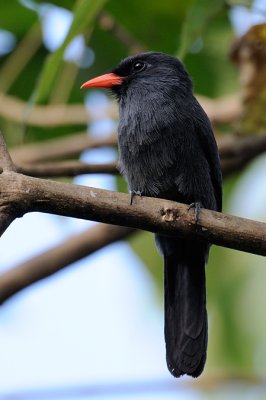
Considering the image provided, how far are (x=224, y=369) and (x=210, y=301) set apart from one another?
65cm

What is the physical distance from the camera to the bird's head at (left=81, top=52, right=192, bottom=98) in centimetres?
496

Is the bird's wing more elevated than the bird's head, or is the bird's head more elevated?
the bird's head

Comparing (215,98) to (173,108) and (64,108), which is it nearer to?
(64,108)

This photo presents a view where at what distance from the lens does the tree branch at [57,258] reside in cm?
470

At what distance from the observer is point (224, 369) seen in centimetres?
552

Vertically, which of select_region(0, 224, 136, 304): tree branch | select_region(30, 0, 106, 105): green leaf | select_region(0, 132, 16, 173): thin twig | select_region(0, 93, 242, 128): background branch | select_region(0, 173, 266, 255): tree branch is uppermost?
select_region(0, 93, 242, 128): background branch

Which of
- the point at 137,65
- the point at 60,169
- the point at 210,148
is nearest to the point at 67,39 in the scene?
the point at 60,169

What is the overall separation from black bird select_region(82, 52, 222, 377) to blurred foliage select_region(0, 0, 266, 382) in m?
0.96

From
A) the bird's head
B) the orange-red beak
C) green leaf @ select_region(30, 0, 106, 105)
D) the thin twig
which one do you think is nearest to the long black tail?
the bird's head

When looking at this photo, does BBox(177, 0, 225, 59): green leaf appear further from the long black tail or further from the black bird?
the long black tail

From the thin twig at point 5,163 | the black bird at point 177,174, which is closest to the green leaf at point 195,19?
the black bird at point 177,174

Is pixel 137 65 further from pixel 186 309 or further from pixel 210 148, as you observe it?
pixel 186 309

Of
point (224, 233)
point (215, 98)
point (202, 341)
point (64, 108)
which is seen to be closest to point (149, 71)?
point (64, 108)

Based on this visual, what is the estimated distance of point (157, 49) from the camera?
6.00m
